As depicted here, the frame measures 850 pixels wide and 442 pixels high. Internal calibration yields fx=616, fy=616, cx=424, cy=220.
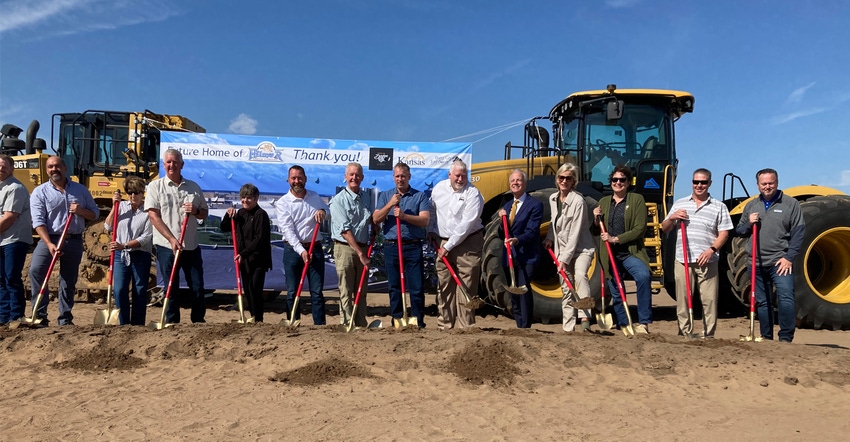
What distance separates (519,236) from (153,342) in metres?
3.38

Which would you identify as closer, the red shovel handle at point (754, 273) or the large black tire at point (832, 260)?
the red shovel handle at point (754, 273)

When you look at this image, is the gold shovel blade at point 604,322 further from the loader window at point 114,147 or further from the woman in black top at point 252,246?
the loader window at point 114,147

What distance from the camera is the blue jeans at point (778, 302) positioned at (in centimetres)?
567

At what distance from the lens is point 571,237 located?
579cm

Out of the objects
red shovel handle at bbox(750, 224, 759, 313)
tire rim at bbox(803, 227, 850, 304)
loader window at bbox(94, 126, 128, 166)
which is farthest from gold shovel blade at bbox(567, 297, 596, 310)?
loader window at bbox(94, 126, 128, 166)

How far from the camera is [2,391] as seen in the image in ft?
14.3

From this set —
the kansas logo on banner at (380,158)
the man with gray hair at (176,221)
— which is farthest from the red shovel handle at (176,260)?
the kansas logo on banner at (380,158)

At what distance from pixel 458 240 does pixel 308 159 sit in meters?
3.52

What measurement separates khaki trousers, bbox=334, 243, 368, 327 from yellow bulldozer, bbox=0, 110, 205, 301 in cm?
495

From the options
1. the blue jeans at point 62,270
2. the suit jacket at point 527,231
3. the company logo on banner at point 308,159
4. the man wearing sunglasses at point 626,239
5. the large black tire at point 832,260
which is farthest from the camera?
the company logo on banner at point 308,159

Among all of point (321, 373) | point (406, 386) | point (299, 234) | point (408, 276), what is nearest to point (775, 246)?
point (408, 276)

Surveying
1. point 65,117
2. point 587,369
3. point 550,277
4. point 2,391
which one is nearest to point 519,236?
point 587,369

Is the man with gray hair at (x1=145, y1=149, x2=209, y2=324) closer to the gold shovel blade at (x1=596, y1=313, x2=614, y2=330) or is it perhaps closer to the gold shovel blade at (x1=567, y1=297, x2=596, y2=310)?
the gold shovel blade at (x1=567, y1=297, x2=596, y2=310)

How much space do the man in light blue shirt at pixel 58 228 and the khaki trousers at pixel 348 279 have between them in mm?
2500
